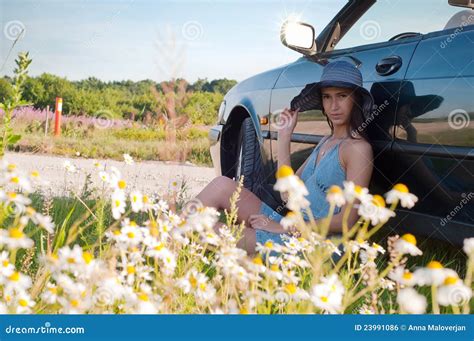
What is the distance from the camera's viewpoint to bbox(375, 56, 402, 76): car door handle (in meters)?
2.95

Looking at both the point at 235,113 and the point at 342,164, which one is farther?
the point at 235,113

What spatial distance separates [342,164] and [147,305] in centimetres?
184

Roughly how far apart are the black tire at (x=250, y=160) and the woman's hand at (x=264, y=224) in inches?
35.3

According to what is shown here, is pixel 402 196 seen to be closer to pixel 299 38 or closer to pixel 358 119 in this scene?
pixel 358 119

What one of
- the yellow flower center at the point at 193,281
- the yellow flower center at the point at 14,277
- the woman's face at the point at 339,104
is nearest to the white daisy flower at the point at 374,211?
the yellow flower center at the point at 193,281

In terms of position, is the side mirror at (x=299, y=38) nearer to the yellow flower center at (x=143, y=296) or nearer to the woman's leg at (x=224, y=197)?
the woman's leg at (x=224, y=197)

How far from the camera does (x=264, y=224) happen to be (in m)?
3.36

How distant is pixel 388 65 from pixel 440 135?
54 cm

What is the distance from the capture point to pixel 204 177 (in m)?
8.79

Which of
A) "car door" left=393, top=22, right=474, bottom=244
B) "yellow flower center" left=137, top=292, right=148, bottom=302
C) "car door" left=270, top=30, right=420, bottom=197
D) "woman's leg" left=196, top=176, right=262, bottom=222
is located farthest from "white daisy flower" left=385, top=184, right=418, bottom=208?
"woman's leg" left=196, top=176, right=262, bottom=222

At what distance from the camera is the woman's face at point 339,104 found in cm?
319
